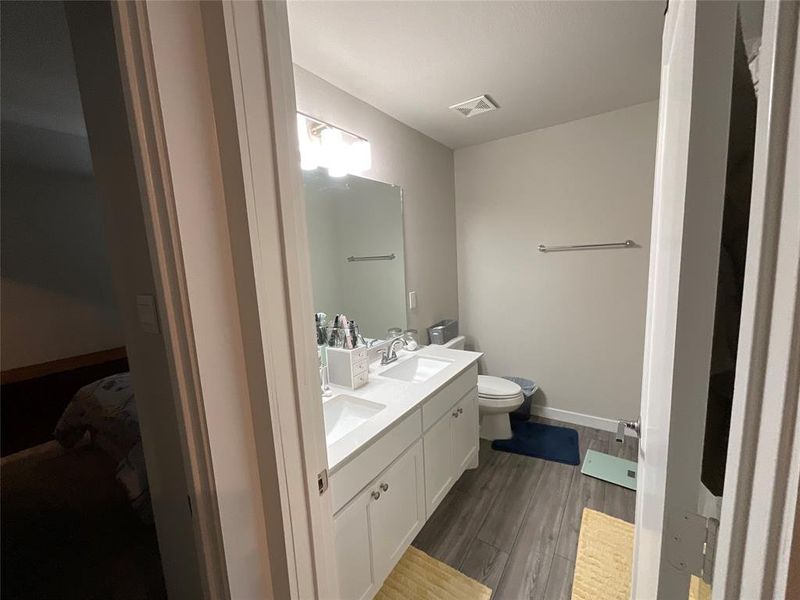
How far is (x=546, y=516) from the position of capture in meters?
1.72

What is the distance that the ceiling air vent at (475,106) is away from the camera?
1.90m

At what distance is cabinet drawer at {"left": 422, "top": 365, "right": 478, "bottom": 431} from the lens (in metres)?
1.51

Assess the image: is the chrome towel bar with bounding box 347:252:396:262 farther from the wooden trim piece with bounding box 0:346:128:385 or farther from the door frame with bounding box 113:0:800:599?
the wooden trim piece with bounding box 0:346:128:385

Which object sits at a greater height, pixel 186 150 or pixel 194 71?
pixel 194 71

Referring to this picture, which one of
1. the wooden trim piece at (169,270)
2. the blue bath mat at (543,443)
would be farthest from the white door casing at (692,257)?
the blue bath mat at (543,443)

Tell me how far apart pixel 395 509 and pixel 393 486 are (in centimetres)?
11

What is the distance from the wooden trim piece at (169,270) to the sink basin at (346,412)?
0.74 m

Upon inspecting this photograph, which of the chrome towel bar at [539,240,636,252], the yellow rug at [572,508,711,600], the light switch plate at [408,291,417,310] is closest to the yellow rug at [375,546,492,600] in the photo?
the yellow rug at [572,508,711,600]

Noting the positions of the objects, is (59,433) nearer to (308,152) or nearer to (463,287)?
(308,152)

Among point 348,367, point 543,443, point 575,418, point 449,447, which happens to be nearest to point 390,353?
point 348,367

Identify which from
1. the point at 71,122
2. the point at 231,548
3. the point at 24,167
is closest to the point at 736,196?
the point at 231,548

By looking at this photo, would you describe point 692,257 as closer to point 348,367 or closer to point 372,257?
point 348,367

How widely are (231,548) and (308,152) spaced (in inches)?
61.1

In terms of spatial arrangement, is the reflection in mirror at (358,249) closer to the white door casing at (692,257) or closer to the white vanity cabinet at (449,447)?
the white vanity cabinet at (449,447)
